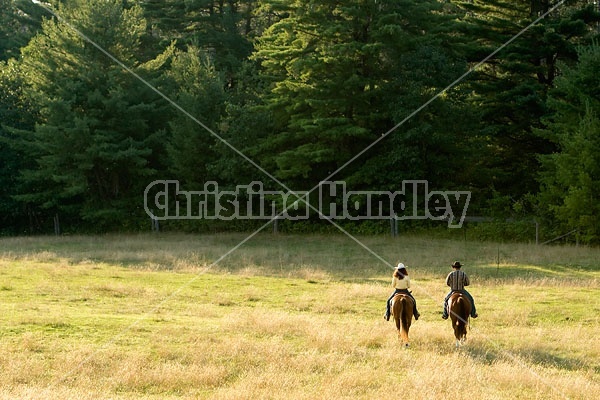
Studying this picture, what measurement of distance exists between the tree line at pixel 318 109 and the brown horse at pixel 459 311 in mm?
20754

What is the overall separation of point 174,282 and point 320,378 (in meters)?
11.6

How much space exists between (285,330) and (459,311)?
3.85 m

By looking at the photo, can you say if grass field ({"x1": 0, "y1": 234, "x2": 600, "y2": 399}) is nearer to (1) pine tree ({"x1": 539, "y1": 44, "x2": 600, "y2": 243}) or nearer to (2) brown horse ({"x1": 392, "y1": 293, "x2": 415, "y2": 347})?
(2) brown horse ({"x1": 392, "y1": 293, "x2": 415, "y2": 347})

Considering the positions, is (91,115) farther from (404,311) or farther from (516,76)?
(404,311)

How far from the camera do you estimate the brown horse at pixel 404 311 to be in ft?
43.7

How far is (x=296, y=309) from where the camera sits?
17891 millimetres

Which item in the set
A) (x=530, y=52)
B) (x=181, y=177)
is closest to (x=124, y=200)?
(x=181, y=177)

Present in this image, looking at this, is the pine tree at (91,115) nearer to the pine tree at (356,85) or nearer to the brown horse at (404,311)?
the pine tree at (356,85)

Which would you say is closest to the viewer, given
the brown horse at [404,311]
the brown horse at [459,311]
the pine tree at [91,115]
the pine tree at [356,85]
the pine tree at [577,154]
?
the brown horse at [459,311]

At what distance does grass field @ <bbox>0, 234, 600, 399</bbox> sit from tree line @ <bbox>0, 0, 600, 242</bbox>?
387 inches

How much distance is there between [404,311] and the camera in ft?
43.7

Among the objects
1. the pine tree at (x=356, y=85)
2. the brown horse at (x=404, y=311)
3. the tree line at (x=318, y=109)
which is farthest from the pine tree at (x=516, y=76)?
the brown horse at (x=404, y=311)

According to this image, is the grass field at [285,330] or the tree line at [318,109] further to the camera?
the tree line at [318,109]

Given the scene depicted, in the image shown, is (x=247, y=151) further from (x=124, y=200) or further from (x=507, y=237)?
(x=507, y=237)
